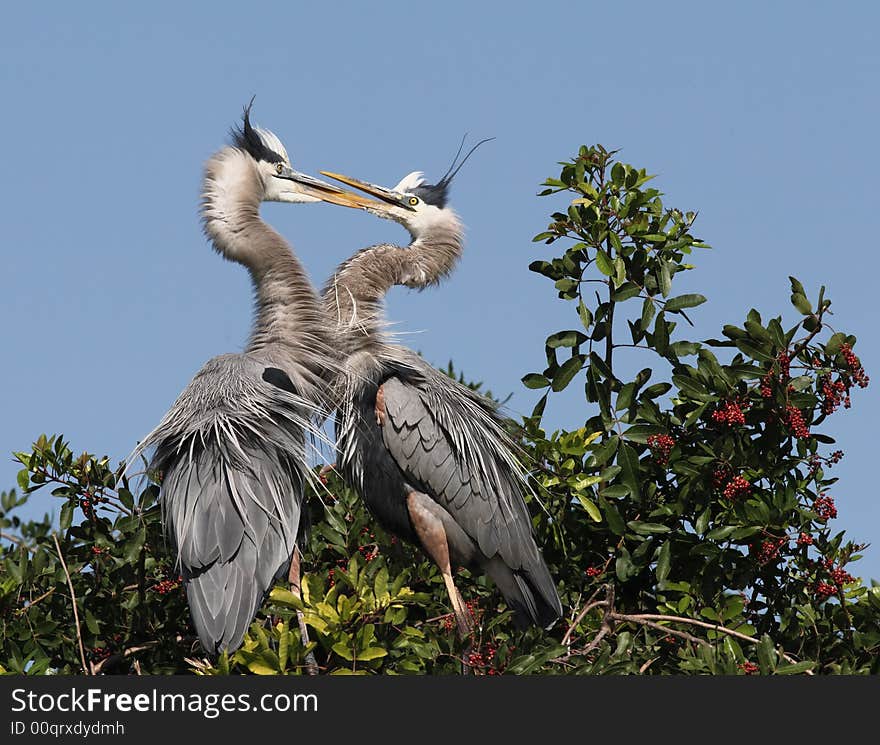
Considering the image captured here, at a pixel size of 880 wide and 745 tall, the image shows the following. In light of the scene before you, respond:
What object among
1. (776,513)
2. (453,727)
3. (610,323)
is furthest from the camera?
(610,323)

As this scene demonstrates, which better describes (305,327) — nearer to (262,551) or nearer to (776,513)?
(262,551)

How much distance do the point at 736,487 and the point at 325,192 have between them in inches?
133

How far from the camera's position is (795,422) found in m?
6.05

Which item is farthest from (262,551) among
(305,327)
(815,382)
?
(815,382)

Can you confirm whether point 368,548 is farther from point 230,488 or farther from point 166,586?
point 230,488

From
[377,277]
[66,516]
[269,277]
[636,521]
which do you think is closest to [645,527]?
[636,521]

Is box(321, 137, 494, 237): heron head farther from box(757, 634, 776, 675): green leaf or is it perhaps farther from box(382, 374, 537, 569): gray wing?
box(757, 634, 776, 675): green leaf

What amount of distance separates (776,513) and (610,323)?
4.04 feet

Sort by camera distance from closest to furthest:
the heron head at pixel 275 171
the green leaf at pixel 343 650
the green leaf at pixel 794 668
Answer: the green leaf at pixel 343 650, the green leaf at pixel 794 668, the heron head at pixel 275 171

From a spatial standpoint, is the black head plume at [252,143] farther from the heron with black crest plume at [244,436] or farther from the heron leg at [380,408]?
the heron leg at [380,408]

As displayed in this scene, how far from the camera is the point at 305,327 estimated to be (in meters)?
7.08

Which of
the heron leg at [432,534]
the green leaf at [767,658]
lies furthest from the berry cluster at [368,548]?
the green leaf at [767,658]

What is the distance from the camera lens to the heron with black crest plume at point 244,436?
589 cm

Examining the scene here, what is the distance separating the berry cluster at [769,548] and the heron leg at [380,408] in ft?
6.45
